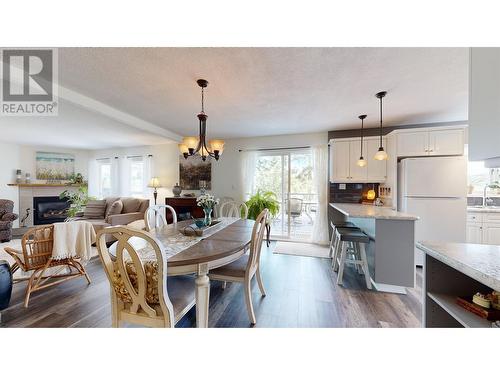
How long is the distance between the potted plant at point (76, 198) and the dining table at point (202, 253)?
16.4ft

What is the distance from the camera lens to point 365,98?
243cm

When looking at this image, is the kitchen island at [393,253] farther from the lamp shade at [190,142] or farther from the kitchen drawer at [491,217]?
the lamp shade at [190,142]

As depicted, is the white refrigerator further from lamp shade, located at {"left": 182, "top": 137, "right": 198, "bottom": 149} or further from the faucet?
lamp shade, located at {"left": 182, "top": 137, "right": 198, "bottom": 149}

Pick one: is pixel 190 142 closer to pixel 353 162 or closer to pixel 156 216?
pixel 156 216

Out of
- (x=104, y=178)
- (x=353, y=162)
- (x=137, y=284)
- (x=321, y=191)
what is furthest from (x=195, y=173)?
(x=137, y=284)

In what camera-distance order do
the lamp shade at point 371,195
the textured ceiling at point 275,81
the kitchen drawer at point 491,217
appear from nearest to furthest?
1. the textured ceiling at point 275,81
2. the kitchen drawer at point 491,217
3. the lamp shade at point 371,195

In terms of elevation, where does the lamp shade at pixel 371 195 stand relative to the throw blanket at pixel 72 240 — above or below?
above

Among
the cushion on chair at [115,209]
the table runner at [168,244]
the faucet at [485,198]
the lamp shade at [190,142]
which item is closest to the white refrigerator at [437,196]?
the faucet at [485,198]

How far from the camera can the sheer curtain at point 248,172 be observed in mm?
4488

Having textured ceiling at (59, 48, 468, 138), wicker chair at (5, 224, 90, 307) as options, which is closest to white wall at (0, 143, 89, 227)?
wicker chair at (5, 224, 90, 307)

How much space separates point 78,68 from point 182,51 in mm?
1127
